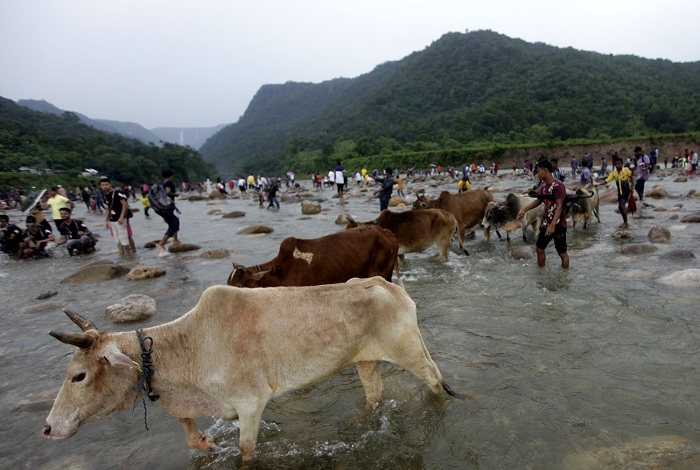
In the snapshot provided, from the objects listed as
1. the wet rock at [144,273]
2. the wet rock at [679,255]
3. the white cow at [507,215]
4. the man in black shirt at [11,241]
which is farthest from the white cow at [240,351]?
the man in black shirt at [11,241]

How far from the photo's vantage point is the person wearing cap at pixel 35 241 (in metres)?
13.8

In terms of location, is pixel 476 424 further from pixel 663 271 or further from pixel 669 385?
pixel 663 271

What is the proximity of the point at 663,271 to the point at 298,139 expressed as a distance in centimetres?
9847

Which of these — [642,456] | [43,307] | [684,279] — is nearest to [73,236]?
[43,307]

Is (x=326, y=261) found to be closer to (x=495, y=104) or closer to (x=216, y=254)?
(x=216, y=254)

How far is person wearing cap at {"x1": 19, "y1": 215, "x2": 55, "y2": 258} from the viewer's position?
13.8 meters

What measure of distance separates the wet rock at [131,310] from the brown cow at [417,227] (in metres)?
4.68

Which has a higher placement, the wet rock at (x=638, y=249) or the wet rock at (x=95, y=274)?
the wet rock at (x=95, y=274)

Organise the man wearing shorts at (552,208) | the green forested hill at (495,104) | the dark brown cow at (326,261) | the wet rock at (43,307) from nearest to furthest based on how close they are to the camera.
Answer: the dark brown cow at (326,261)
the man wearing shorts at (552,208)
the wet rock at (43,307)
the green forested hill at (495,104)

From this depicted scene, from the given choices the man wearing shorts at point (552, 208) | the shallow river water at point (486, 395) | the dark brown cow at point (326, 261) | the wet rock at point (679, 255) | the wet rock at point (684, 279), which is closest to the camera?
the shallow river water at point (486, 395)

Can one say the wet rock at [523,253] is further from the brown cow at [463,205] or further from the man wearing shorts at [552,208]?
the brown cow at [463,205]

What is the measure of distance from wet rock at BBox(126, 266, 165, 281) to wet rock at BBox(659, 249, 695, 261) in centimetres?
1131

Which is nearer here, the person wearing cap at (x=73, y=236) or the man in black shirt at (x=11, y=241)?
the person wearing cap at (x=73, y=236)

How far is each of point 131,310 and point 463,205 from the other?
8666 millimetres
